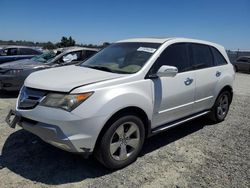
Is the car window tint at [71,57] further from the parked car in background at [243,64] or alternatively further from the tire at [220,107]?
the parked car in background at [243,64]

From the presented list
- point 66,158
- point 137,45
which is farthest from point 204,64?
point 66,158

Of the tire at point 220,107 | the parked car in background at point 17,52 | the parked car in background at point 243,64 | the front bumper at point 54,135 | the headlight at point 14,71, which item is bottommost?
the parked car in background at point 243,64

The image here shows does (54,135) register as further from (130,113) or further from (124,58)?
(124,58)

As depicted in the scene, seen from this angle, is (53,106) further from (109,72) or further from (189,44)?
(189,44)

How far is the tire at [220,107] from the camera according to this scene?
5.46 meters

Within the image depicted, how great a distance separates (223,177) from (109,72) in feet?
6.90

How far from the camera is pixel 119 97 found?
329 cm

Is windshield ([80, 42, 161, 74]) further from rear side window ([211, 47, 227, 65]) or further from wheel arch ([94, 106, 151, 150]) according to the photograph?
rear side window ([211, 47, 227, 65])

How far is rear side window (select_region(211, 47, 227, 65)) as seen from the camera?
5.43 meters

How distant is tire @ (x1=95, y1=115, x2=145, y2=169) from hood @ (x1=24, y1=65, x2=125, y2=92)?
631 mm

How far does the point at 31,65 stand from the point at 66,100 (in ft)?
17.5

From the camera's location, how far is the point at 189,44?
15.5 feet

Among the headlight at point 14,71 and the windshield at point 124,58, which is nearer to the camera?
the windshield at point 124,58

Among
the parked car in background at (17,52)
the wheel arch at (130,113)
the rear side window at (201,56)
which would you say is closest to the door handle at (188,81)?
the rear side window at (201,56)
